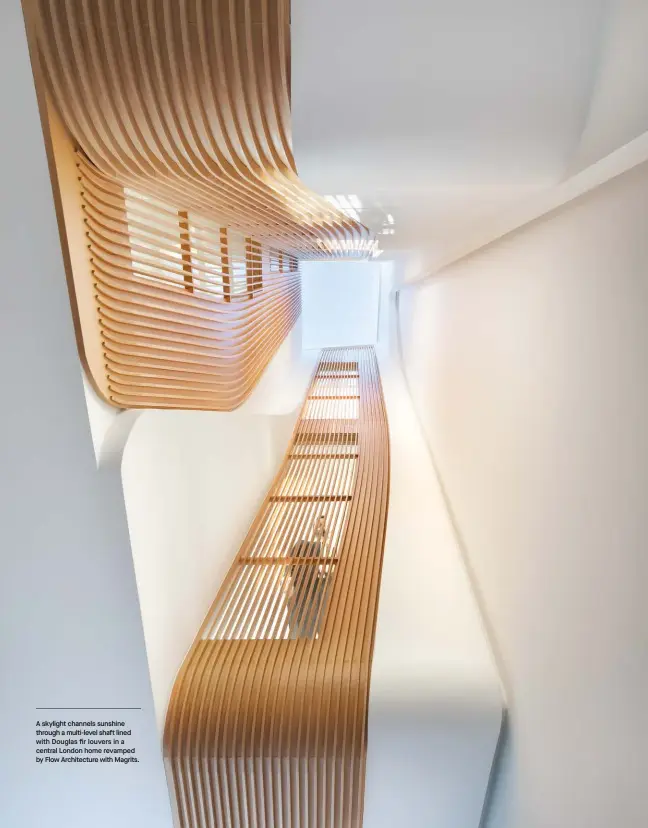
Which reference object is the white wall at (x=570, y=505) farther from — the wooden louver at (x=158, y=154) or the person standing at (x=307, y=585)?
the wooden louver at (x=158, y=154)

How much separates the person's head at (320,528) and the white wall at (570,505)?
3.88ft

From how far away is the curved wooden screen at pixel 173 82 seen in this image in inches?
53.2

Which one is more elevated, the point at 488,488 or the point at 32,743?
the point at 488,488

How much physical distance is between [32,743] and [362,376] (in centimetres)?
685

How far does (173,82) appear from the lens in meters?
1.47

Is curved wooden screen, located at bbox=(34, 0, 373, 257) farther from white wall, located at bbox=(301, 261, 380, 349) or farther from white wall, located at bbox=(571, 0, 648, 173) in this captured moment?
white wall, located at bbox=(301, 261, 380, 349)

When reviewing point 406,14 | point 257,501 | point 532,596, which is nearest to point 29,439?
point 406,14

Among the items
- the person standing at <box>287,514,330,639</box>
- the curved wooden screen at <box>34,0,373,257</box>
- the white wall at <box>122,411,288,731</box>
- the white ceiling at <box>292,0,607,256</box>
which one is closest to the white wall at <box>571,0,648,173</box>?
the white ceiling at <box>292,0,607,256</box>

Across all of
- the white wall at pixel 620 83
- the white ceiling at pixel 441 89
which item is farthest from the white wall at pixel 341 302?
the white wall at pixel 620 83

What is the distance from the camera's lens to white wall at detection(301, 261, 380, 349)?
36.9 ft

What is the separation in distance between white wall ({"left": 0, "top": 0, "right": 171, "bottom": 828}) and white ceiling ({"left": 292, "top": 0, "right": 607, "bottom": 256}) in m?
0.84

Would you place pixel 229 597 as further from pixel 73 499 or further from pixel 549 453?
pixel 549 453

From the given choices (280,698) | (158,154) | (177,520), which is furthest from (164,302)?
(280,698)

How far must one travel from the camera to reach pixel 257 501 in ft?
13.7
